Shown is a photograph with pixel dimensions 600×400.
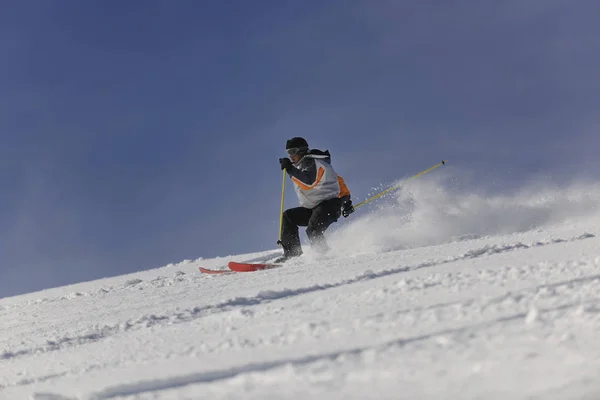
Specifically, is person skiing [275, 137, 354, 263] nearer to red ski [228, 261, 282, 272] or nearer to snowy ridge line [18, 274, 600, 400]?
red ski [228, 261, 282, 272]

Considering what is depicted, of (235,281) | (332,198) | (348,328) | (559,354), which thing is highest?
(332,198)

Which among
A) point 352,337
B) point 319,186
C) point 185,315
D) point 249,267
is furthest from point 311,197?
point 352,337

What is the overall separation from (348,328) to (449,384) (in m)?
0.92

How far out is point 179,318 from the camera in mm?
4133

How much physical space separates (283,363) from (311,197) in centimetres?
616

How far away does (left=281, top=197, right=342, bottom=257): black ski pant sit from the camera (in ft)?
27.4

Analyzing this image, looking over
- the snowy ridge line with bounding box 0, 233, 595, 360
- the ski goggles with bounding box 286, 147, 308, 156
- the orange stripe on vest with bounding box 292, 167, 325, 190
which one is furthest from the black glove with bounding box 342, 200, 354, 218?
the snowy ridge line with bounding box 0, 233, 595, 360

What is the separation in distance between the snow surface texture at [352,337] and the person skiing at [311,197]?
2.79 meters

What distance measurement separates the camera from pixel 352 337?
107 inches

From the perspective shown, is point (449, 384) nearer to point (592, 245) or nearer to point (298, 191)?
point (592, 245)

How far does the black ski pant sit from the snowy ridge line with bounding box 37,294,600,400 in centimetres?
573

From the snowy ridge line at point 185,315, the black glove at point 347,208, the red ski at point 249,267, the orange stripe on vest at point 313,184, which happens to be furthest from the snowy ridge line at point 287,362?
the black glove at point 347,208

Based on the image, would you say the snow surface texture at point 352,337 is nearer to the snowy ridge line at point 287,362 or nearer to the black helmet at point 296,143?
the snowy ridge line at point 287,362

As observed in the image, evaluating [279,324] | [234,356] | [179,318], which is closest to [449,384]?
[234,356]
